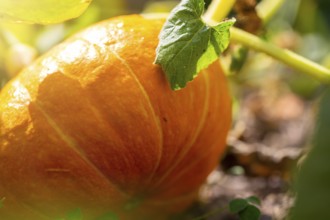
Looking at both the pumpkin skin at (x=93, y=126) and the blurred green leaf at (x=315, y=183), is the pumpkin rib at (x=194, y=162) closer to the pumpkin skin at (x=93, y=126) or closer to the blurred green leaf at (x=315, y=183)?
the pumpkin skin at (x=93, y=126)

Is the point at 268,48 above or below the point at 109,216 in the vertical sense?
above

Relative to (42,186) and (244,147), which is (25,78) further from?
(244,147)

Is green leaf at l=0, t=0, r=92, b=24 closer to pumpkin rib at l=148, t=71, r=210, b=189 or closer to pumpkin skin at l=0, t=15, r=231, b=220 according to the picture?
pumpkin skin at l=0, t=15, r=231, b=220

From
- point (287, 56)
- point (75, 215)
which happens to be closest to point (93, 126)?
point (75, 215)

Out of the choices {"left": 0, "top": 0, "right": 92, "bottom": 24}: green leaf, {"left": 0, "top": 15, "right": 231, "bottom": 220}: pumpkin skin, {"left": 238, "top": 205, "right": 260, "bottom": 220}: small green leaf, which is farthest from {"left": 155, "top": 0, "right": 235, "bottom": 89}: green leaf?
{"left": 238, "top": 205, "right": 260, "bottom": 220}: small green leaf

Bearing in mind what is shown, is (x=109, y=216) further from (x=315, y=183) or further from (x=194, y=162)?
(x=315, y=183)

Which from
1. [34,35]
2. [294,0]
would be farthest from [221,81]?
[294,0]

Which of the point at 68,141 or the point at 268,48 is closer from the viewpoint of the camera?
the point at 68,141
